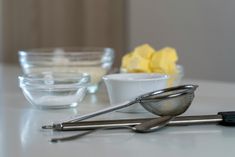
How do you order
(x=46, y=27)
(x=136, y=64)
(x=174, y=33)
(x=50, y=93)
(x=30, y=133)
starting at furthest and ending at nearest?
(x=46, y=27), (x=174, y=33), (x=136, y=64), (x=50, y=93), (x=30, y=133)

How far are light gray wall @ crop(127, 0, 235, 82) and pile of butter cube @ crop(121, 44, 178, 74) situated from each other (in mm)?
1378

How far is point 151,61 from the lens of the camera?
3.14ft

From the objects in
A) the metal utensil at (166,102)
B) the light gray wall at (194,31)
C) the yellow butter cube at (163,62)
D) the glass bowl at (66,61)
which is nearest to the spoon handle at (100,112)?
the metal utensil at (166,102)

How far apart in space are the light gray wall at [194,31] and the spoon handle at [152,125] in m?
1.67

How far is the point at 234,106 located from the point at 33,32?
224 cm

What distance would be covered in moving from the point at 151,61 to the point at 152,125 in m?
0.33

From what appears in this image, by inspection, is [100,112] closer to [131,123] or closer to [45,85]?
[131,123]

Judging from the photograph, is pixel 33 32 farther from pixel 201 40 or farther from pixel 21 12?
pixel 201 40

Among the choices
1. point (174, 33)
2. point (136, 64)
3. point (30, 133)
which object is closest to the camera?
point (30, 133)

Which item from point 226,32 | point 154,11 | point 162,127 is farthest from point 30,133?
point 154,11

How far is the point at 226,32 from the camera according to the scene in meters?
2.27

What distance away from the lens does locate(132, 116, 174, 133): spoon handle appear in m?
0.63

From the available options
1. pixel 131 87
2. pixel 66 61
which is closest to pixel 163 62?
pixel 131 87

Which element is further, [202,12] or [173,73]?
[202,12]
